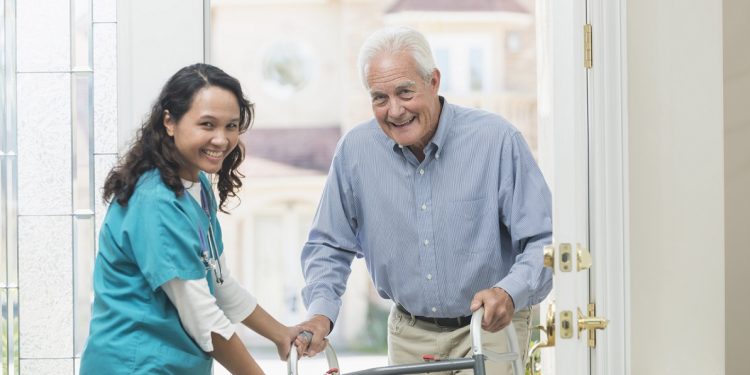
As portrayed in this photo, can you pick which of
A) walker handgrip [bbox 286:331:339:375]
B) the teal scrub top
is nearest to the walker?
walker handgrip [bbox 286:331:339:375]

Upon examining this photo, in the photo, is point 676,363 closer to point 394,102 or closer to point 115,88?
point 394,102

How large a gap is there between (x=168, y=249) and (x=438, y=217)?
0.76 m

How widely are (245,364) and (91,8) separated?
1.10 m

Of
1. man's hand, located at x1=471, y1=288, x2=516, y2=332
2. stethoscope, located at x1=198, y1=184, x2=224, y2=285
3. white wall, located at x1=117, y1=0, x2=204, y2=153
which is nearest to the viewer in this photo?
stethoscope, located at x1=198, y1=184, x2=224, y2=285

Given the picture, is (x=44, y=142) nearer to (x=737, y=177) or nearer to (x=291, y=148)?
(x=737, y=177)

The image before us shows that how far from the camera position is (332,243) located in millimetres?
2545

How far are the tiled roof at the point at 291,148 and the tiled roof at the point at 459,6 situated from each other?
6.92 feet

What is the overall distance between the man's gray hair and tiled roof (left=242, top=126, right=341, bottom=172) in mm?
12354

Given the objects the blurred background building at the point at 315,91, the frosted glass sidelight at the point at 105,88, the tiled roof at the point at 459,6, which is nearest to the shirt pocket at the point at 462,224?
the frosted glass sidelight at the point at 105,88

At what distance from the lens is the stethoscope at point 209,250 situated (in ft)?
6.68

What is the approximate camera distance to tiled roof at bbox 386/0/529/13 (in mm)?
14508

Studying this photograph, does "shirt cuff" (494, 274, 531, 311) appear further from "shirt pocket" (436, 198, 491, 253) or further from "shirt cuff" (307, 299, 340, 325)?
"shirt cuff" (307, 299, 340, 325)

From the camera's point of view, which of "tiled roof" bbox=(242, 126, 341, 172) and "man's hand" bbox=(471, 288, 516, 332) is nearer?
"man's hand" bbox=(471, 288, 516, 332)

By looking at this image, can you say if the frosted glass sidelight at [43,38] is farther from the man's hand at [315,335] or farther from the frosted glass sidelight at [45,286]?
the man's hand at [315,335]
